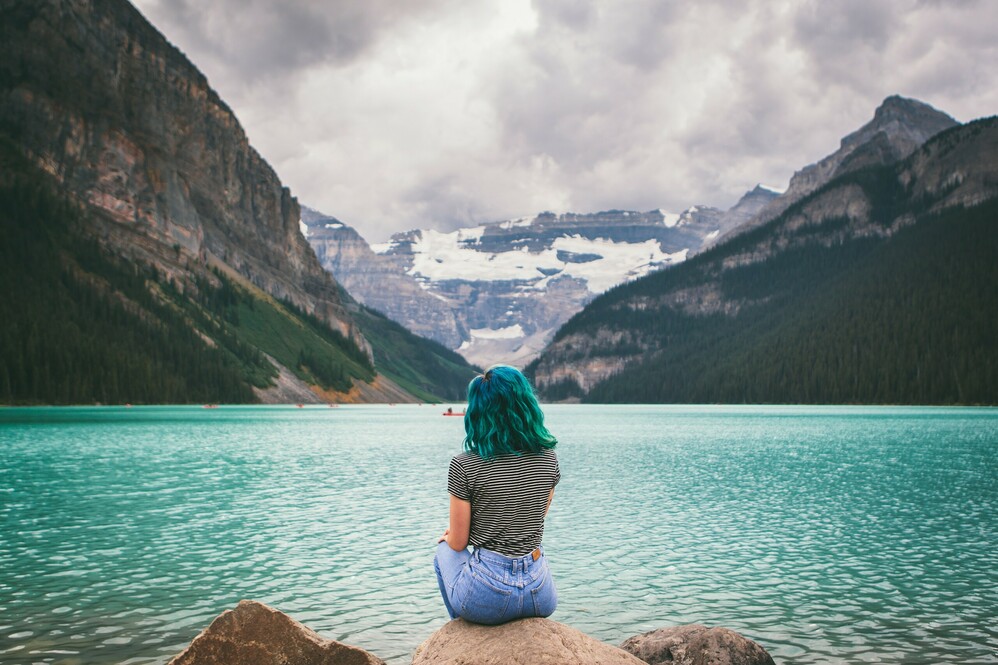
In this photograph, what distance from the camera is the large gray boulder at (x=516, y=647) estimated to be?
8.09 meters

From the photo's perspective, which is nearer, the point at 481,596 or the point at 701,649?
the point at 481,596

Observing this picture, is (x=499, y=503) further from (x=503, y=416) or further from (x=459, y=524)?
(x=503, y=416)

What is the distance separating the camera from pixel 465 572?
8.73 metres

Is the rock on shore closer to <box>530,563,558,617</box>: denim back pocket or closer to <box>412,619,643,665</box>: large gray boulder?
<box>412,619,643,665</box>: large gray boulder

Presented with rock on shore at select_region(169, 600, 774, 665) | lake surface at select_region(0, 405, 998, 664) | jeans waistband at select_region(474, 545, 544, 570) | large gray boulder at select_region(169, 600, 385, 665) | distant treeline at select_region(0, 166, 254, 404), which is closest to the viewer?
rock on shore at select_region(169, 600, 774, 665)

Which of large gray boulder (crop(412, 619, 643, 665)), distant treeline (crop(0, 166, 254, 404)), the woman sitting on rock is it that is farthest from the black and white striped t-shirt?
distant treeline (crop(0, 166, 254, 404))

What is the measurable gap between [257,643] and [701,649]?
23.0 feet

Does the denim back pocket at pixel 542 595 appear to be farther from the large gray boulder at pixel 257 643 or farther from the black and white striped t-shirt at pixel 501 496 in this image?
the large gray boulder at pixel 257 643

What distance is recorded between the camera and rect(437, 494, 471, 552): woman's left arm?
864 cm

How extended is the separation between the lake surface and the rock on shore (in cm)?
288

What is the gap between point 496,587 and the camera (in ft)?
28.1

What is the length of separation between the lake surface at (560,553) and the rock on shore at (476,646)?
2883 mm

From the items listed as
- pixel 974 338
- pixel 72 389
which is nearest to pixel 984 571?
pixel 72 389

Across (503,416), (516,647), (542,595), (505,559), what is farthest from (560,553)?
(503,416)
